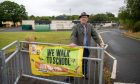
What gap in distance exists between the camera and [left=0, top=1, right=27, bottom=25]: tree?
116 meters

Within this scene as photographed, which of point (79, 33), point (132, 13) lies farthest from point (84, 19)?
point (132, 13)

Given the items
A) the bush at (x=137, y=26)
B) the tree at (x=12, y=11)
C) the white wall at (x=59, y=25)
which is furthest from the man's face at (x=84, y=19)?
the tree at (x=12, y=11)

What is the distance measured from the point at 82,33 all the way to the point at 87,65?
1.23 meters

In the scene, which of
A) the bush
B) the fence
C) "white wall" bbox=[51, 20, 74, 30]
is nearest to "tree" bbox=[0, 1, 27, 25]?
"white wall" bbox=[51, 20, 74, 30]

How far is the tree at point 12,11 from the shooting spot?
11581cm

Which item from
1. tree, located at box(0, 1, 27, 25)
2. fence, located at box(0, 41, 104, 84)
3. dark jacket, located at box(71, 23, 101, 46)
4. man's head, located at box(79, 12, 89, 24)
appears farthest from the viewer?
tree, located at box(0, 1, 27, 25)

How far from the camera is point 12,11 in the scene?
11988 cm

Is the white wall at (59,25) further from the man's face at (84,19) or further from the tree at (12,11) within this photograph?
the man's face at (84,19)

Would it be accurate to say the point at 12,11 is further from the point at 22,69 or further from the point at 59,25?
the point at 22,69

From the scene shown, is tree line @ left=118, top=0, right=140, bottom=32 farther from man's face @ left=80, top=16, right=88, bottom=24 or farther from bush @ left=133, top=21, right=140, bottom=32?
man's face @ left=80, top=16, right=88, bottom=24

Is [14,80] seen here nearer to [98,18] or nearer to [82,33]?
[82,33]

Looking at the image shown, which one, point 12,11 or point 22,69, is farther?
point 12,11

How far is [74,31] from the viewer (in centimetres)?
816

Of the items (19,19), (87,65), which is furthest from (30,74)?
(19,19)
